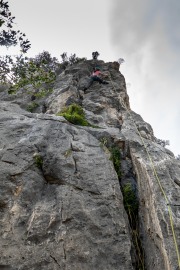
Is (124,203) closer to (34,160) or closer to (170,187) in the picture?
(170,187)

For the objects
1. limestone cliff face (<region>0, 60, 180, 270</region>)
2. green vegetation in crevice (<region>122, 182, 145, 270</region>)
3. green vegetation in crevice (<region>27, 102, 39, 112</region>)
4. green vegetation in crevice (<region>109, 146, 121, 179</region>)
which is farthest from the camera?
green vegetation in crevice (<region>27, 102, 39, 112</region>)

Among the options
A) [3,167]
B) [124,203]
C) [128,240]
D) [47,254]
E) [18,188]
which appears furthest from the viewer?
[124,203]

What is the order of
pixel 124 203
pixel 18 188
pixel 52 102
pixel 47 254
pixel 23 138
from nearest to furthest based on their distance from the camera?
pixel 47 254
pixel 18 188
pixel 124 203
pixel 23 138
pixel 52 102

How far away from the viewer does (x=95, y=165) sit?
7.10m

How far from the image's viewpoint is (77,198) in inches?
233

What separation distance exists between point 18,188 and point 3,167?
0.78 m

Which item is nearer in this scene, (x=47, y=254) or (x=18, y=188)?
(x=47, y=254)

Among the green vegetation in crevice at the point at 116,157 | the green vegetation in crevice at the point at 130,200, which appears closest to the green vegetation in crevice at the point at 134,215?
the green vegetation in crevice at the point at 130,200

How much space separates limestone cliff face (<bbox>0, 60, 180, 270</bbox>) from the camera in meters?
4.88

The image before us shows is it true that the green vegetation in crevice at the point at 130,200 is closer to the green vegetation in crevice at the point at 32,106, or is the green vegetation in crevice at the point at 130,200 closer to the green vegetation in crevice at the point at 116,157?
the green vegetation in crevice at the point at 116,157

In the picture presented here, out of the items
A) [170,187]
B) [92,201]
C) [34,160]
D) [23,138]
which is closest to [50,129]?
[23,138]

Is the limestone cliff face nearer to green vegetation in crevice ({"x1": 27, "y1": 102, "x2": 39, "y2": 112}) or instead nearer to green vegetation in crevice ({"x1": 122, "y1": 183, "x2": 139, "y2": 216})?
green vegetation in crevice ({"x1": 122, "y1": 183, "x2": 139, "y2": 216})

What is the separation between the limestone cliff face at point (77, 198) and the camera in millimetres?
4875

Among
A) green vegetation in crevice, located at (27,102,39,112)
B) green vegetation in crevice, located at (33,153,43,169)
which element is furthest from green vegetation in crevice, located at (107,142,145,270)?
green vegetation in crevice, located at (27,102,39,112)
